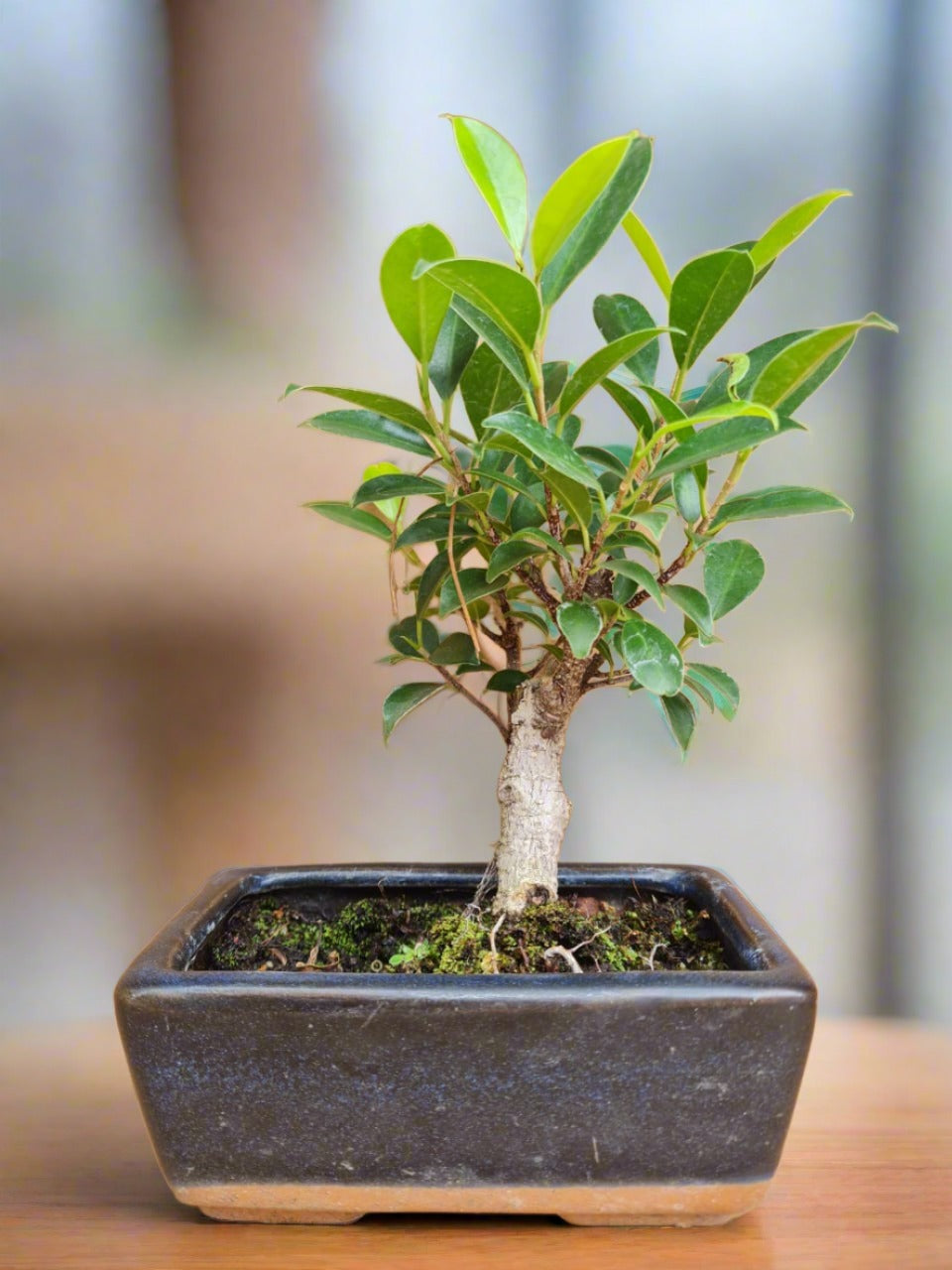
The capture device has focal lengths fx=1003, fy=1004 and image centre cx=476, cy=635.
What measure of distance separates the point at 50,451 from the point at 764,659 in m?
0.90

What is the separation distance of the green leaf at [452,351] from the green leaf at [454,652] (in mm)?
195

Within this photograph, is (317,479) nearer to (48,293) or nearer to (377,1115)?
(48,293)

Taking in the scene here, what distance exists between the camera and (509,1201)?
0.60m

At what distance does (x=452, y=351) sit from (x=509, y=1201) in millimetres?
540

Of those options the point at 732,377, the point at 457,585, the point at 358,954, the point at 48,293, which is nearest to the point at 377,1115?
the point at 358,954

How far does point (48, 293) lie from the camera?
1204 millimetres

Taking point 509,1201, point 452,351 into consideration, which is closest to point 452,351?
point 452,351

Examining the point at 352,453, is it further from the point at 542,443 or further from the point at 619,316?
the point at 542,443

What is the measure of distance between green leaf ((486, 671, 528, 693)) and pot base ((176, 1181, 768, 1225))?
1.14ft

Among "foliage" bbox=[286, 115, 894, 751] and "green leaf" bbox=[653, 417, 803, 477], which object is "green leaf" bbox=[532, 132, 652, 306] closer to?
"foliage" bbox=[286, 115, 894, 751]

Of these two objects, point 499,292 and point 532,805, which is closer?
point 499,292

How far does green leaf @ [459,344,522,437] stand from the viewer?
0.71 metres

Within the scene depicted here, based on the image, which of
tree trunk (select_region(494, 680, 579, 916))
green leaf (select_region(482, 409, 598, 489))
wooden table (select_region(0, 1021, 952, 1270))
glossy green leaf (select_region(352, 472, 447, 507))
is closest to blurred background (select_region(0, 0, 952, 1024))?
wooden table (select_region(0, 1021, 952, 1270))

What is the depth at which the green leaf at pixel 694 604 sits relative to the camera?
646 mm
